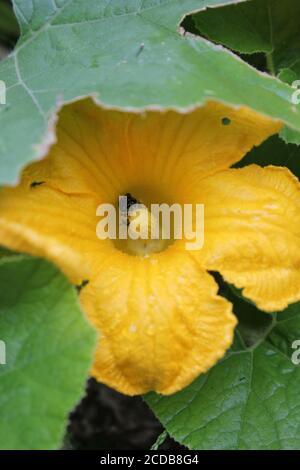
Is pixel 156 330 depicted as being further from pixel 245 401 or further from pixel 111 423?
pixel 111 423

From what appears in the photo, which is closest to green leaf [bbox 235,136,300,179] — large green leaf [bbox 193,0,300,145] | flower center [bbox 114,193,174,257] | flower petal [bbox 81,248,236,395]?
large green leaf [bbox 193,0,300,145]

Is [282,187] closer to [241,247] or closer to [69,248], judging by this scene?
[241,247]

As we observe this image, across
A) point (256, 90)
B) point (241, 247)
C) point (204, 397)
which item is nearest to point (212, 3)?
point (256, 90)

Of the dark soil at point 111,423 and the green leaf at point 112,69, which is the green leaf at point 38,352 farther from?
the dark soil at point 111,423

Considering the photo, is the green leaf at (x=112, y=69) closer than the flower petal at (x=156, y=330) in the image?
Yes

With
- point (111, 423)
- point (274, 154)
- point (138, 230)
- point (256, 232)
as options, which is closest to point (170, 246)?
point (138, 230)

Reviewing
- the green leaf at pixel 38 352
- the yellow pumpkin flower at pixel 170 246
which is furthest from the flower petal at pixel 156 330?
the green leaf at pixel 38 352
